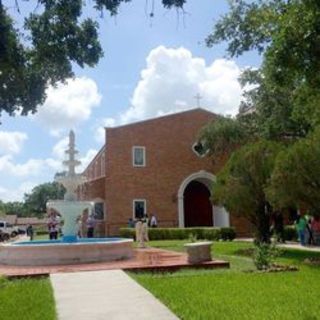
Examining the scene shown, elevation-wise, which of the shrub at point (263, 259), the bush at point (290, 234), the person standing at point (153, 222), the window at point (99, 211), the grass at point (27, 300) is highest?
the window at point (99, 211)

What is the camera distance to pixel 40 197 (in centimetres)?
11619

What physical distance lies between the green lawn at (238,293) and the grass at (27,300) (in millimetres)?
1948

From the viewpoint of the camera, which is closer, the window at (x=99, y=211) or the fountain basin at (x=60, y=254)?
the fountain basin at (x=60, y=254)

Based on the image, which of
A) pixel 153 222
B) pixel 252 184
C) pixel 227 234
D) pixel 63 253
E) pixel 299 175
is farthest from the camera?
pixel 153 222

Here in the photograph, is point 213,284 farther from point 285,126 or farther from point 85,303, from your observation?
point 285,126

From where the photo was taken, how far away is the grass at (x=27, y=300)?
29.5 feet

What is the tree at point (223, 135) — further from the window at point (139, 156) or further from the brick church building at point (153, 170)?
the window at point (139, 156)

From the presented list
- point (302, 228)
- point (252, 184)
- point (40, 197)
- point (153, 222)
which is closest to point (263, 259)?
point (252, 184)

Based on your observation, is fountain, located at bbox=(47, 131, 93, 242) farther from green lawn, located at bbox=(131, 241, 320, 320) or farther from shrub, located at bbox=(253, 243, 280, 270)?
shrub, located at bbox=(253, 243, 280, 270)

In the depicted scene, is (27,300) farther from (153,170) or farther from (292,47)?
(153,170)

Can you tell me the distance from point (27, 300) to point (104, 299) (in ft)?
5.11

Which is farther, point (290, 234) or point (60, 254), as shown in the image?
point (290, 234)

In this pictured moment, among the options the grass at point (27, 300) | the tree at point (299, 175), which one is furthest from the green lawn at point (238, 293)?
the tree at point (299, 175)

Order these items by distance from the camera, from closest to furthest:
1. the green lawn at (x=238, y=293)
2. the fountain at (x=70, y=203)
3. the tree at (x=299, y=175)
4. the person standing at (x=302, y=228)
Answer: the green lawn at (x=238, y=293)
the tree at (x=299, y=175)
the fountain at (x=70, y=203)
the person standing at (x=302, y=228)
